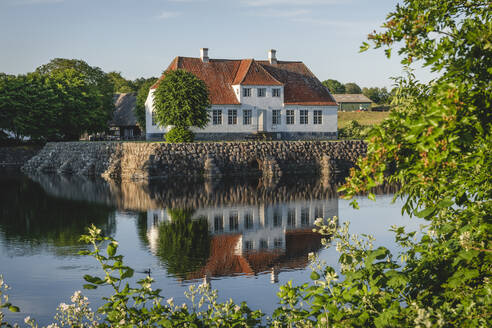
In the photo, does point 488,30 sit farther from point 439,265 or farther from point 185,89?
point 185,89

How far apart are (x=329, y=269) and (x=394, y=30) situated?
212 centimetres

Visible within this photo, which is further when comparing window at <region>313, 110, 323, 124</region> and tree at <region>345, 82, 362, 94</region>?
tree at <region>345, 82, 362, 94</region>

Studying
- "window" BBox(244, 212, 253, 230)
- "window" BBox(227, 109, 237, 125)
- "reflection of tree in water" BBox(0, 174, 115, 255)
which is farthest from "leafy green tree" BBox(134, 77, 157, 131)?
"window" BBox(244, 212, 253, 230)

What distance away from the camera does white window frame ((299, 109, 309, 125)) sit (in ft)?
157

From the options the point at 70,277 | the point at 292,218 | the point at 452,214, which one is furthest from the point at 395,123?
the point at 292,218

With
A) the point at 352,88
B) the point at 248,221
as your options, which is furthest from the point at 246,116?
the point at 352,88

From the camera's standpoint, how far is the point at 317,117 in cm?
4850

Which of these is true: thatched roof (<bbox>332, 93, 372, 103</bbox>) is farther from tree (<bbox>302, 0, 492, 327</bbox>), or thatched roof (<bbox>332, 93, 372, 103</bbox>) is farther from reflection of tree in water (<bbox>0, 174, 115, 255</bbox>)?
tree (<bbox>302, 0, 492, 327</bbox>)

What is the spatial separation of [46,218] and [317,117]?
31.1 m

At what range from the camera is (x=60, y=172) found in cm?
4509

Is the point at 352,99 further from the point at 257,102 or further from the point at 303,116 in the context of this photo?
the point at 257,102

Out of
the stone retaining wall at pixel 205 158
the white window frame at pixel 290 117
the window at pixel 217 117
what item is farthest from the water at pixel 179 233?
the white window frame at pixel 290 117

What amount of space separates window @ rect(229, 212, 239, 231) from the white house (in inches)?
904

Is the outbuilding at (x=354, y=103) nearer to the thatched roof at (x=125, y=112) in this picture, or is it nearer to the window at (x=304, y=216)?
the thatched roof at (x=125, y=112)
